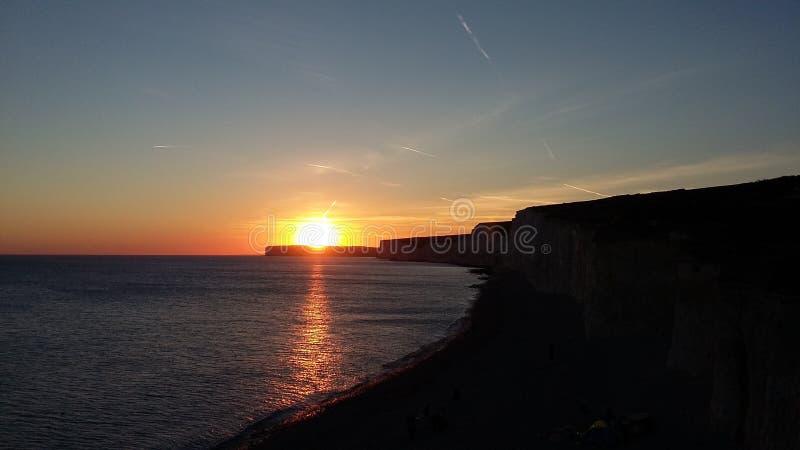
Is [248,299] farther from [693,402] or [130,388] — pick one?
[693,402]

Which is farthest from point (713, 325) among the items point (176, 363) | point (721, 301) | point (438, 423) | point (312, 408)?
point (176, 363)

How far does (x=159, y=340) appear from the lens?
40.1 m

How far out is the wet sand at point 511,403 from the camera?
14.5m

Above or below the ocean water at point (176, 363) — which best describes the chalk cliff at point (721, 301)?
above

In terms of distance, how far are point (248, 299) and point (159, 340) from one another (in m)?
36.0

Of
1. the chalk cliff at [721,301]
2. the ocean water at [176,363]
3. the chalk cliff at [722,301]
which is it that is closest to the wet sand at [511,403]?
the chalk cliff at [721,301]

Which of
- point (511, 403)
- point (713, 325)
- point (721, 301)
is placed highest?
point (721, 301)

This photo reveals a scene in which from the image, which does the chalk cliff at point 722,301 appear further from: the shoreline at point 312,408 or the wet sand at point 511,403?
the shoreline at point 312,408

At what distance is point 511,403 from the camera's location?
1883 cm

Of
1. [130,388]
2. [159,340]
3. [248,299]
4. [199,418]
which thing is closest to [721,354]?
[199,418]

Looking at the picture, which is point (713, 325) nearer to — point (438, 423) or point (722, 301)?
point (722, 301)

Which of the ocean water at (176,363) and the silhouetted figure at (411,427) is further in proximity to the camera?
the ocean water at (176,363)

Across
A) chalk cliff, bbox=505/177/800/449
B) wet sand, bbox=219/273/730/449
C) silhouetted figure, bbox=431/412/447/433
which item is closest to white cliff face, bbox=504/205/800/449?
chalk cliff, bbox=505/177/800/449

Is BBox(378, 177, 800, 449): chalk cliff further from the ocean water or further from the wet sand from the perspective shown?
the ocean water
